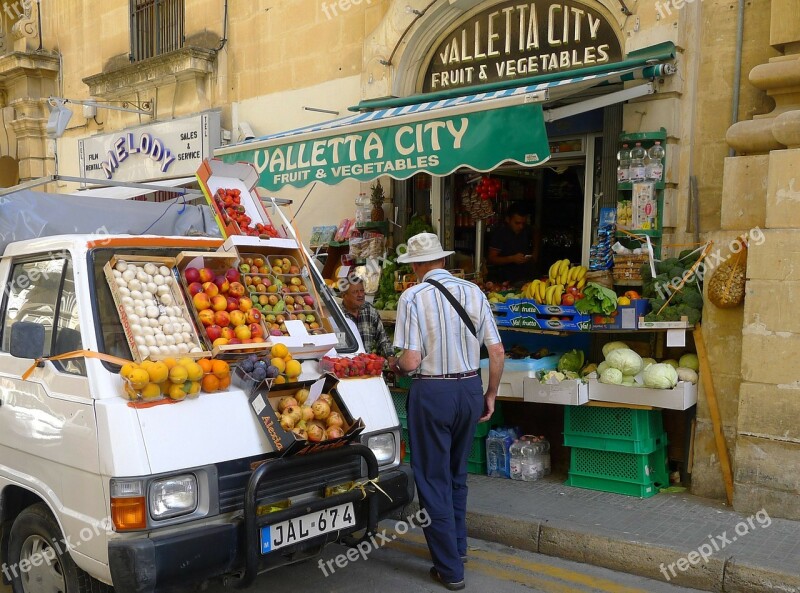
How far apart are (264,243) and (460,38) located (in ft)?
14.6

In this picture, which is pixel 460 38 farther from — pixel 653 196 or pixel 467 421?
pixel 467 421

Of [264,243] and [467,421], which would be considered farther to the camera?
[264,243]

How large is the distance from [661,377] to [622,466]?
80 cm

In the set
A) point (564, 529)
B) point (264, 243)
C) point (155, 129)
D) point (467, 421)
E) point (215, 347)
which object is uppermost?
point (155, 129)

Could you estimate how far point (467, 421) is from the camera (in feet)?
14.5

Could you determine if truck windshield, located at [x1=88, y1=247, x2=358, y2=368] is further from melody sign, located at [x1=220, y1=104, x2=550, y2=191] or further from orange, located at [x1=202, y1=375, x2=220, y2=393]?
melody sign, located at [x1=220, y1=104, x2=550, y2=191]

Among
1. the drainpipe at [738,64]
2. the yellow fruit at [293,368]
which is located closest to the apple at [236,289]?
the yellow fruit at [293,368]

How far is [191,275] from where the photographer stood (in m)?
4.44

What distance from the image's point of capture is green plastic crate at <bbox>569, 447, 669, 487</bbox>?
576 cm

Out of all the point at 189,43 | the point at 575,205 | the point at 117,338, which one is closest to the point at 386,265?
the point at 575,205

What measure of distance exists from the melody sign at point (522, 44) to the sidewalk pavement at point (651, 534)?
4.01 metres

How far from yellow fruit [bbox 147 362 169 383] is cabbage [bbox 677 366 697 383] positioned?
3952 mm

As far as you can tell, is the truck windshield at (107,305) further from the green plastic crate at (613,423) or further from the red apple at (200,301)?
the green plastic crate at (613,423)
